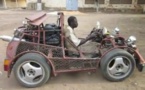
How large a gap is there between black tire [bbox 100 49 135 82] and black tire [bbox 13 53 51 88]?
1.19 metres

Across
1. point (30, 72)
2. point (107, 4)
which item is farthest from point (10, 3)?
point (30, 72)

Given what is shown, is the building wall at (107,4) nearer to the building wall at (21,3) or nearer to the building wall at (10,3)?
the building wall at (21,3)

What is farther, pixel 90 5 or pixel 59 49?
pixel 90 5

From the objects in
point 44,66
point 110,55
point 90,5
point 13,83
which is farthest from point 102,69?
point 90,5

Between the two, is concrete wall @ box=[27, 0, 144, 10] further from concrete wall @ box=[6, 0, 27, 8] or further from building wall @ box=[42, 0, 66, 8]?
concrete wall @ box=[6, 0, 27, 8]

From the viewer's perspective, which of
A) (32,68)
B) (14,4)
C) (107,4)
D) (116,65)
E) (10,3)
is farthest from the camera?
(14,4)

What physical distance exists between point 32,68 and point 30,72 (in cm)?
13

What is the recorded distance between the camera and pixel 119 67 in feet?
16.1

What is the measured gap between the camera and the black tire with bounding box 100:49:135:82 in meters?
4.74

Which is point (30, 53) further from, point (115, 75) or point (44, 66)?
point (115, 75)

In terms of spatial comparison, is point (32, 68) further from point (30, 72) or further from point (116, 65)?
point (116, 65)

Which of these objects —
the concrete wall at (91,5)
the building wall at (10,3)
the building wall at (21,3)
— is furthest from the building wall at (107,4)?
the building wall at (10,3)

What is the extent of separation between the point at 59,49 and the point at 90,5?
21931 mm

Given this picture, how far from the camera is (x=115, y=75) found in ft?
16.1
